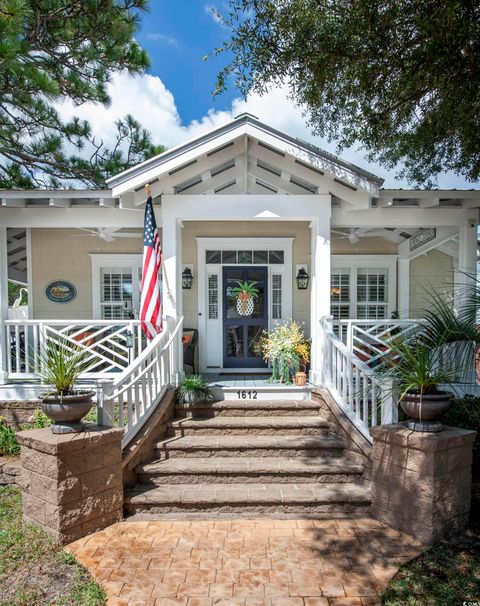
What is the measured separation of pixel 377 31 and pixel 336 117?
5.59 ft

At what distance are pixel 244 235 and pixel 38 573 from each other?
6.21 metres

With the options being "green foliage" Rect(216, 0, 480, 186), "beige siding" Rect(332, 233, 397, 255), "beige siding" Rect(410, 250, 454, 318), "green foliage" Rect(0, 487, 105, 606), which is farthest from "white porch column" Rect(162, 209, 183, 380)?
"beige siding" Rect(410, 250, 454, 318)

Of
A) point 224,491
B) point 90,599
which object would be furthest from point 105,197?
point 90,599

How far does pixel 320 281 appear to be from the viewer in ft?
19.7

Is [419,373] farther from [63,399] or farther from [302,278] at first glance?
[302,278]

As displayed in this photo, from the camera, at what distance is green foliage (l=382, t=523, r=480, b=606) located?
9.25 feet

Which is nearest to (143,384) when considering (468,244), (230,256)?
(230,256)

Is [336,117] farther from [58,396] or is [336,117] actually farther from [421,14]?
[58,396]

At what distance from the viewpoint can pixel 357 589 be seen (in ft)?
9.70

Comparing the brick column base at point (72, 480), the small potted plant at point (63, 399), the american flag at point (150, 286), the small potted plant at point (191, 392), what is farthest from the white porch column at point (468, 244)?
the small potted plant at point (63, 399)

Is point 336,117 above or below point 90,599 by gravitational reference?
above

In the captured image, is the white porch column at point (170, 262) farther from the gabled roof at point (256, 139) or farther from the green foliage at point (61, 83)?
the green foliage at point (61, 83)

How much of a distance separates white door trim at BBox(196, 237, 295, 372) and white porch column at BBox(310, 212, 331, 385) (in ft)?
6.32

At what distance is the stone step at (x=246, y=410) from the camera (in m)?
5.51
